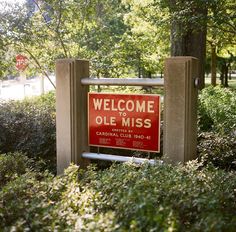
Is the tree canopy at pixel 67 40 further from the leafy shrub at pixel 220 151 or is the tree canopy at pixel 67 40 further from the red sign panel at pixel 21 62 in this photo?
the leafy shrub at pixel 220 151

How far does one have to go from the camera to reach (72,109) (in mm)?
5090

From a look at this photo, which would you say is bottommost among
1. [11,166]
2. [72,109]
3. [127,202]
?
[11,166]

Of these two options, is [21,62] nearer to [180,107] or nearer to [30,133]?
[30,133]

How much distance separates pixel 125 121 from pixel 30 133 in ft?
7.82

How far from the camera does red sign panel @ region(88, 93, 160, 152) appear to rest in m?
4.62

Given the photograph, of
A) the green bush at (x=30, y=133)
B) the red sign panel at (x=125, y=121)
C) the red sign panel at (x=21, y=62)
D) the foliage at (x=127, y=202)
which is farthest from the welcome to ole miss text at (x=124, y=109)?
the red sign panel at (x=21, y=62)

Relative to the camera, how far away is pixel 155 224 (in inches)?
98.7

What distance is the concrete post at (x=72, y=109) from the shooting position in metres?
5.07

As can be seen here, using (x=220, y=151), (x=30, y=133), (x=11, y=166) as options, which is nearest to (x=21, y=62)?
(x=30, y=133)

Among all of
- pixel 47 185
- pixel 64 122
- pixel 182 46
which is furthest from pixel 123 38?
pixel 47 185

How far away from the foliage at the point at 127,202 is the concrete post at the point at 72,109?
1334 millimetres

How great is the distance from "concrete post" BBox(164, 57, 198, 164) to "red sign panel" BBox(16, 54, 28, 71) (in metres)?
6.30

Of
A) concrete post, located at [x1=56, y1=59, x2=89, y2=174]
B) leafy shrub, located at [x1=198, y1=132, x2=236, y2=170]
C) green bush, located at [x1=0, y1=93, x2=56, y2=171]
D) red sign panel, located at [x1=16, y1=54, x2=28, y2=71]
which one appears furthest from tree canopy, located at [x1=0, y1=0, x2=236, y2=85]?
concrete post, located at [x1=56, y1=59, x2=89, y2=174]

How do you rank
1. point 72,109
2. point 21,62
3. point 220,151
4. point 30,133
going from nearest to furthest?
point 72,109 → point 220,151 → point 30,133 → point 21,62
